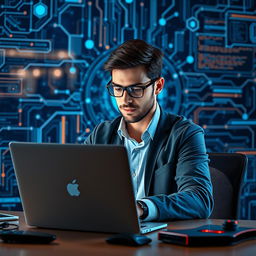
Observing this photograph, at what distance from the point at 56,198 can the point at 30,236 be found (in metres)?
0.15

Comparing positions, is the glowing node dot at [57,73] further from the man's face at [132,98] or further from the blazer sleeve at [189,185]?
the blazer sleeve at [189,185]

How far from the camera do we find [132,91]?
83.6 inches

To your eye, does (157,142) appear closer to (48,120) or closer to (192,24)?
(48,120)

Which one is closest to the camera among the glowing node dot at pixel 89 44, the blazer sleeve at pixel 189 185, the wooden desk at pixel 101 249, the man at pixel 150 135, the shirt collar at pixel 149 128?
the wooden desk at pixel 101 249

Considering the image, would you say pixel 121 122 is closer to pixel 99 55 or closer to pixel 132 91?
pixel 132 91

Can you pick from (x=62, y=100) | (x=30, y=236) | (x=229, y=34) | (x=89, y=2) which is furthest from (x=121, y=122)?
(x=229, y=34)

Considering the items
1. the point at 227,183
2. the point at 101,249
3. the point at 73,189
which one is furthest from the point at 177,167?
the point at 101,249

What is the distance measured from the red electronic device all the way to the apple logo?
261 mm

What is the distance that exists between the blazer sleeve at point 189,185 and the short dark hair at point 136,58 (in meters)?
0.30

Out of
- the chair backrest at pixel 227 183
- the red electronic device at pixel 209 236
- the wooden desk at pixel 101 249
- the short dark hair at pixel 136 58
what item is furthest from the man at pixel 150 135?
the wooden desk at pixel 101 249

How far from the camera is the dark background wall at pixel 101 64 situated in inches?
135

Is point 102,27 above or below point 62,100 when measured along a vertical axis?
above

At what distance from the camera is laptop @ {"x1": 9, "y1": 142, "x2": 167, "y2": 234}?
1450 millimetres

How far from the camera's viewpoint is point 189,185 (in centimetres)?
193
